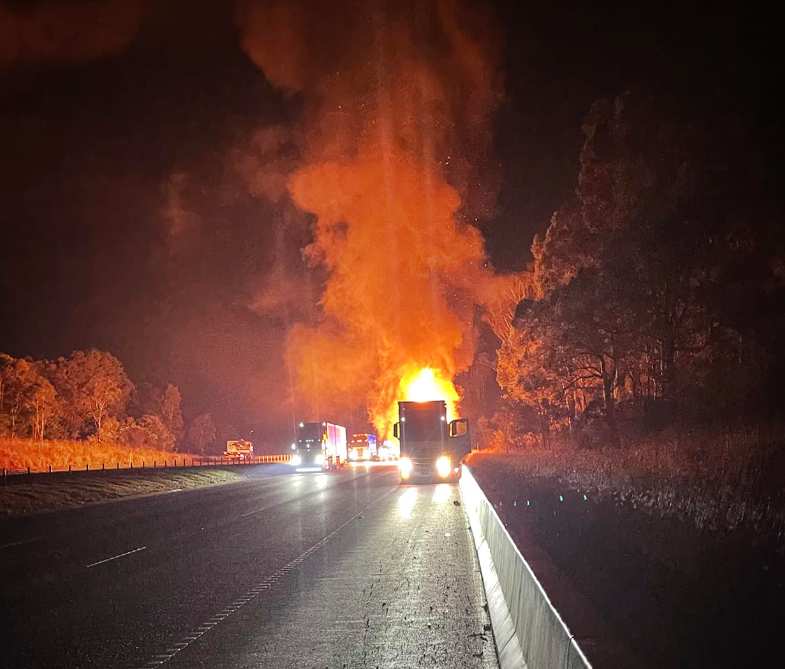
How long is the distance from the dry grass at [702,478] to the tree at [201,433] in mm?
130747

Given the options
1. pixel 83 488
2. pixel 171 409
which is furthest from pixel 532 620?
pixel 171 409

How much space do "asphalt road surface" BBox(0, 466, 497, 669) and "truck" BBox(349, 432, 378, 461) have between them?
261 ft

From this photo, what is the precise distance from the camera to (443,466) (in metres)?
41.2

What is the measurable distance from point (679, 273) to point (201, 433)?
132630 mm

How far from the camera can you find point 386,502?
1138 inches

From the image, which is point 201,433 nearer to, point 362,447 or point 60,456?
point 362,447

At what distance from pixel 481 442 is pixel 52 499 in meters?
62.8

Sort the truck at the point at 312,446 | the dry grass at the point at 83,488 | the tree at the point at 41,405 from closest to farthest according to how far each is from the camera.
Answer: the dry grass at the point at 83,488 → the truck at the point at 312,446 → the tree at the point at 41,405

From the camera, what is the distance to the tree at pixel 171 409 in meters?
140

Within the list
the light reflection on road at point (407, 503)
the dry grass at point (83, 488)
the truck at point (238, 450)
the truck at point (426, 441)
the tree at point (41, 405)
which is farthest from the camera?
the truck at point (238, 450)

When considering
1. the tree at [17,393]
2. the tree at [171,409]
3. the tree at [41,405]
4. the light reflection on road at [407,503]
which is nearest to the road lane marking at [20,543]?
the light reflection on road at [407,503]

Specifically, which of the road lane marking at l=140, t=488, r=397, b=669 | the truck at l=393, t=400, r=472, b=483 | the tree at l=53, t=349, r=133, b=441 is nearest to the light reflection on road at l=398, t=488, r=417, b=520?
the truck at l=393, t=400, r=472, b=483

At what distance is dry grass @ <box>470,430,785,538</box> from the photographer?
1338cm

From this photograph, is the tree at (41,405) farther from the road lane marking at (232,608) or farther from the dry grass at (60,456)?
the road lane marking at (232,608)
